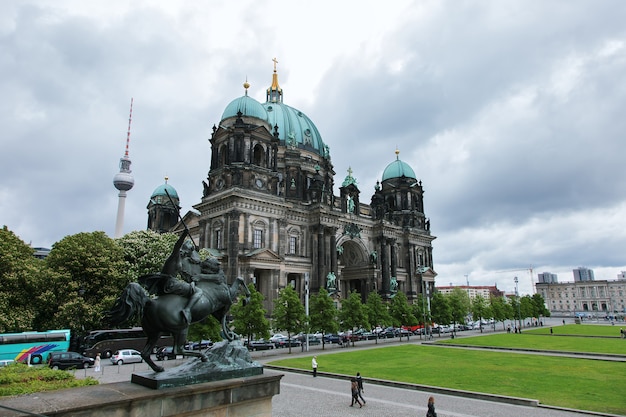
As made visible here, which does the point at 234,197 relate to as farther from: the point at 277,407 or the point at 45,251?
the point at 45,251

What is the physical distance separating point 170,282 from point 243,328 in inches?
1162

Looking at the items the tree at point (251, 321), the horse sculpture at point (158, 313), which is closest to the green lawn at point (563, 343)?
the tree at point (251, 321)

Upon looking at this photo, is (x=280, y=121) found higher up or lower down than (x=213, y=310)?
higher up

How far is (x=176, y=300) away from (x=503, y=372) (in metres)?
22.7

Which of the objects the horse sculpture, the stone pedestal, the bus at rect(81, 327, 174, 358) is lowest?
the bus at rect(81, 327, 174, 358)

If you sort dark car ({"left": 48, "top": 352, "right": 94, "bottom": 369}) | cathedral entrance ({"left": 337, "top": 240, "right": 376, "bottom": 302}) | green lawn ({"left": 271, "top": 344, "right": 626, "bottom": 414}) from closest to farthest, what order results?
1. green lawn ({"left": 271, "top": 344, "right": 626, "bottom": 414})
2. dark car ({"left": 48, "top": 352, "right": 94, "bottom": 369})
3. cathedral entrance ({"left": 337, "top": 240, "right": 376, "bottom": 302})

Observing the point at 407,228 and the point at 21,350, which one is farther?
the point at 407,228

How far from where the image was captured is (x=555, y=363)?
28.7 m

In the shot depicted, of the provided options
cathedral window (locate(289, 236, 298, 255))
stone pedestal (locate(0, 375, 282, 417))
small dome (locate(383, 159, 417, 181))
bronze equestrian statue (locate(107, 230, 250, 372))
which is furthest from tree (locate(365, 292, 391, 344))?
stone pedestal (locate(0, 375, 282, 417))

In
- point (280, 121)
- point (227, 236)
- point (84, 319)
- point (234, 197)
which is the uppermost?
point (280, 121)

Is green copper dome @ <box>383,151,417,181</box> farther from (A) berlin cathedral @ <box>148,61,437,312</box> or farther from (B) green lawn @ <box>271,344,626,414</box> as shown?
(B) green lawn @ <box>271,344,626,414</box>

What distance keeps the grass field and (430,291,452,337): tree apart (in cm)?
2726

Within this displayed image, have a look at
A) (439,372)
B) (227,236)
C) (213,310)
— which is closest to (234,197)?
(227,236)

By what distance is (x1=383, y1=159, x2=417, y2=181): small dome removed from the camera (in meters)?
89.3
